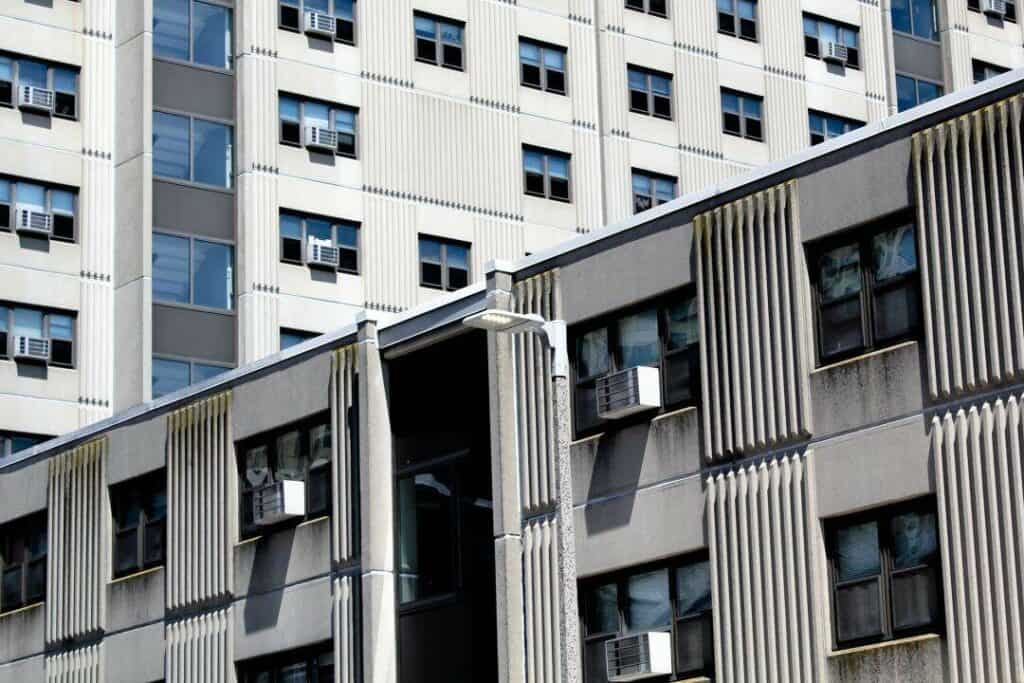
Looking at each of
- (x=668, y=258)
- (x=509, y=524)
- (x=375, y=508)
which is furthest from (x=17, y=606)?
(x=668, y=258)

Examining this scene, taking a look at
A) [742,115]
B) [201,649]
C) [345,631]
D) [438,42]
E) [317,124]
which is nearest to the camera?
[345,631]

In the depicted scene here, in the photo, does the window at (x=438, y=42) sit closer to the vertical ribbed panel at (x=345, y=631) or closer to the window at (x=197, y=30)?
the window at (x=197, y=30)

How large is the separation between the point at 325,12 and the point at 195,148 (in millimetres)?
5488

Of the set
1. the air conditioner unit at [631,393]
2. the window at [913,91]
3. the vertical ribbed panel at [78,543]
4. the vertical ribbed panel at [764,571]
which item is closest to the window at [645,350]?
the air conditioner unit at [631,393]

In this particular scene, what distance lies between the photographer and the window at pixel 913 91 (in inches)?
2689

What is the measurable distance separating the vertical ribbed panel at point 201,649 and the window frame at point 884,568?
13.6 meters

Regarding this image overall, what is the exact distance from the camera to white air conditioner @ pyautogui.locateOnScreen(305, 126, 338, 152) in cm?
5766

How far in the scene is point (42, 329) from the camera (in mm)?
54875

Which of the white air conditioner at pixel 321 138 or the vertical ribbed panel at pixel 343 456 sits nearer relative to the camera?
the vertical ribbed panel at pixel 343 456

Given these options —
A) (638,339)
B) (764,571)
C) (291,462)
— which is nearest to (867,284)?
(764,571)

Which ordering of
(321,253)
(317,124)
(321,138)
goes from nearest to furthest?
(321,253)
(321,138)
(317,124)

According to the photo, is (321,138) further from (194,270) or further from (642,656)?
(642,656)

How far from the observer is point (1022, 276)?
2652 cm

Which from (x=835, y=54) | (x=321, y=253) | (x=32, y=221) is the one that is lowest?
(x=321, y=253)
